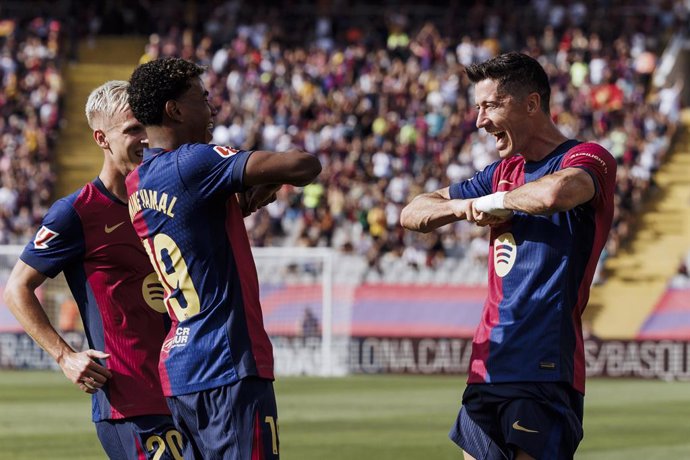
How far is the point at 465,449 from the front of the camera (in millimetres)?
6137

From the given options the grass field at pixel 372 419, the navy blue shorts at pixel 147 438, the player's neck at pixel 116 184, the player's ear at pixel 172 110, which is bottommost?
the grass field at pixel 372 419

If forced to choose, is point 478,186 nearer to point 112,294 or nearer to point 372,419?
point 112,294

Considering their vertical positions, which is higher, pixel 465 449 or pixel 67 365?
pixel 67 365

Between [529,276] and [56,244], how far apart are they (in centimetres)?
220

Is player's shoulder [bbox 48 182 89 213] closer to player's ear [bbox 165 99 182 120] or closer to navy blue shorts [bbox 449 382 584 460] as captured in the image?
player's ear [bbox 165 99 182 120]

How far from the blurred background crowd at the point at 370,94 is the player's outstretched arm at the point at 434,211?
2083cm

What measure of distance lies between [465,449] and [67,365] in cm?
185

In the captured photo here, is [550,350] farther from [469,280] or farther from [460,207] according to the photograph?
[469,280]

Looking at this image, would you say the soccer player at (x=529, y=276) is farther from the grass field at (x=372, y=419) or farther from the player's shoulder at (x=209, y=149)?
the grass field at (x=372, y=419)

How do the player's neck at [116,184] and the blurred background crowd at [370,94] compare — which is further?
the blurred background crowd at [370,94]

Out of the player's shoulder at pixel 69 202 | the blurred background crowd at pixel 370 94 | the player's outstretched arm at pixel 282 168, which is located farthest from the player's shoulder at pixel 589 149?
the blurred background crowd at pixel 370 94

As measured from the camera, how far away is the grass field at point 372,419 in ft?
41.8

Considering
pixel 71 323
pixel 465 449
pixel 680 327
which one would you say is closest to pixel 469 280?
pixel 680 327

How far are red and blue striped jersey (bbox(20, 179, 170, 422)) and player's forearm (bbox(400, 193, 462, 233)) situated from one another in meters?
1.24
